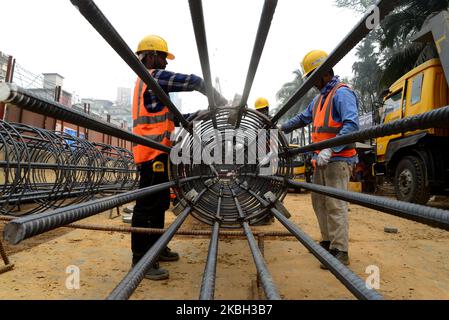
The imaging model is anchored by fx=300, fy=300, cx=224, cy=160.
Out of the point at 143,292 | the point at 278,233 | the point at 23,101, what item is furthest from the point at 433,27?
the point at 23,101

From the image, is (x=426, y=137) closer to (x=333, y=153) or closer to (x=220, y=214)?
(x=333, y=153)

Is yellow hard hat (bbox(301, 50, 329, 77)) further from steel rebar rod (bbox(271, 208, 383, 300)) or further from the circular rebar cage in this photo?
steel rebar rod (bbox(271, 208, 383, 300))

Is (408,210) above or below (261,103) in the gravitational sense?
below

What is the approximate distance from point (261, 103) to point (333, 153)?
2.38 meters

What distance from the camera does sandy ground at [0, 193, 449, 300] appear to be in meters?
2.05

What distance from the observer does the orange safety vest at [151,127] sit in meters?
2.47

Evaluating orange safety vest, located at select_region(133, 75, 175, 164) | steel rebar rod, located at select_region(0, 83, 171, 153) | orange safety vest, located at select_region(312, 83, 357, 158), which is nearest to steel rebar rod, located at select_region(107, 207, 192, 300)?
steel rebar rod, located at select_region(0, 83, 171, 153)

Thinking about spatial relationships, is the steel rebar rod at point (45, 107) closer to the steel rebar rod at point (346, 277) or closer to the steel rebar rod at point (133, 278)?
the steel rebar rod at point (133, 278)

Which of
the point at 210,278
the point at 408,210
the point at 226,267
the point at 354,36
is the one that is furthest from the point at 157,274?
the point at 354,36

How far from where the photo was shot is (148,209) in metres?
2.45

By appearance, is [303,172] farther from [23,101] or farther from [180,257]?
[23,101]

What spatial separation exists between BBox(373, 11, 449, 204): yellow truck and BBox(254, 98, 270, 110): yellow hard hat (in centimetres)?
239

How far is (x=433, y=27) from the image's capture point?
17.9 feet
